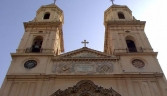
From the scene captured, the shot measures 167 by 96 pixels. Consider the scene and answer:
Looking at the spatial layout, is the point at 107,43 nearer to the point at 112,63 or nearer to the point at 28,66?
the point at 112,63

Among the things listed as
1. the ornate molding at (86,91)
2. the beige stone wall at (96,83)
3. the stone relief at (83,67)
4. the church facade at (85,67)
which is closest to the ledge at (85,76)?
the church facade at (85,67)

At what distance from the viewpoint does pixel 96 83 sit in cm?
1853

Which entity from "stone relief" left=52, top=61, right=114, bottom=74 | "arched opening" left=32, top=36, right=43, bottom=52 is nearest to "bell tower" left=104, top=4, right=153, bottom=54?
"stone relief" left=52, top=61, right=114, bottom=74

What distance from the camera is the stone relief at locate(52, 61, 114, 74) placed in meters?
19.6

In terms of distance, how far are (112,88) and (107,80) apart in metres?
0.94

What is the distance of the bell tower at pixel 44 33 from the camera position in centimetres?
2269

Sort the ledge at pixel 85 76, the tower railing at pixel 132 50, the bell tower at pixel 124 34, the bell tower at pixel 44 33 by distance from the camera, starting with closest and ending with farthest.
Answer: the ledge at pixel 85 76 → the tower railing at pixel 132 50 → the bell tower at pixel 124 34 → the bell tower at pixel 44 33

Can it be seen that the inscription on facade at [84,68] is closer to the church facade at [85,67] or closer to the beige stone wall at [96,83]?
the church facade at [85,67]

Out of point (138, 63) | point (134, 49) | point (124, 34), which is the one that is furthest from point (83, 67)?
point (124, 34)

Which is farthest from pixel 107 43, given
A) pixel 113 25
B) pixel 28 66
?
pixel 28 66

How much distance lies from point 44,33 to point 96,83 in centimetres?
853

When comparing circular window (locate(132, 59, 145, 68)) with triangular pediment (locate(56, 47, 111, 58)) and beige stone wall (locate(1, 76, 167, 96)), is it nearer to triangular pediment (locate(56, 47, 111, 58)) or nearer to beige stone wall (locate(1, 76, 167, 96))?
beige stone wall (locate(1, 76, 167, 96))

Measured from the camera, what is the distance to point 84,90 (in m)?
17.5

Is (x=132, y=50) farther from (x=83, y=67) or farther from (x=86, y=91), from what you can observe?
(x=86, y=91)
